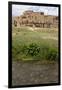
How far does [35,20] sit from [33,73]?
581 millimetres

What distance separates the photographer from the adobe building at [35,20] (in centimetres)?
222

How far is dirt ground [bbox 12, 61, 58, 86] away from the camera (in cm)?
220

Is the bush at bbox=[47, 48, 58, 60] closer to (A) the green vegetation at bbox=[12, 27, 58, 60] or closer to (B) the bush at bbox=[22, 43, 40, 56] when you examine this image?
(A) the green vegetation at bbox=[12, 27, 58, 60]

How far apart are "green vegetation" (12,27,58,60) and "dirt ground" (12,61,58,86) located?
0.24 feet

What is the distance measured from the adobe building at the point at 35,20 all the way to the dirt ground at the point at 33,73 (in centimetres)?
42

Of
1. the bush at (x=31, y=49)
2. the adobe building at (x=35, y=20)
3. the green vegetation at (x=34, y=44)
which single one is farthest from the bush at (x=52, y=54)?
the adobe building at (x=35, y=20)

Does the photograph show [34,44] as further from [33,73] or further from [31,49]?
[33,73]

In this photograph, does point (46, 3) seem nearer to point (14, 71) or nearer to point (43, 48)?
point (43, 48)

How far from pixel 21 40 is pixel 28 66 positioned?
0.29m

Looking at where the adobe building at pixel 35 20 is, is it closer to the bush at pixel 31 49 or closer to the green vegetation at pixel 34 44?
the green vegetation at pixel 34 44

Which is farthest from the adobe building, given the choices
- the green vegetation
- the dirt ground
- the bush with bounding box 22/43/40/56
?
the dirt ground

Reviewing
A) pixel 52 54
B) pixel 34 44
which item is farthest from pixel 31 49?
pixel 52 54

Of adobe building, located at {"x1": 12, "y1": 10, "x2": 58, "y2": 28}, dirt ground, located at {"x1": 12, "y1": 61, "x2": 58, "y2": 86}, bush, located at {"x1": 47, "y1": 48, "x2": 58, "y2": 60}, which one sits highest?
→ adobe building, located at {"x1": 12, "y1": 10, "x2": 58, "y2": 28}

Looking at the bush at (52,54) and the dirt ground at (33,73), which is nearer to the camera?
the dirt ground at (33,73)
